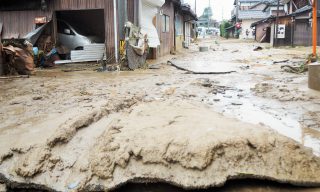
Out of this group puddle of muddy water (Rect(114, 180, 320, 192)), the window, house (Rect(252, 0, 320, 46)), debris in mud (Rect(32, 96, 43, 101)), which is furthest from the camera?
house (Rect(252, 0, 320, 46))

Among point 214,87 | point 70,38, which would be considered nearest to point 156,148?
point 214,87

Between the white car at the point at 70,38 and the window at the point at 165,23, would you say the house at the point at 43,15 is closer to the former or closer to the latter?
the white car at the point at 70,38

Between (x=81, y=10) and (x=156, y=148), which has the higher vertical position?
(x=81, y=10)

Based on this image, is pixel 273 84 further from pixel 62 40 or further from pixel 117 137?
pixel 62 40

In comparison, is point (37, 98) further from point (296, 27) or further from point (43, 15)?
point (296, 27)

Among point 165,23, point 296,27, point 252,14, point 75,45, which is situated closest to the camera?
point 75,45

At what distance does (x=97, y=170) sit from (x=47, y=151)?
25.0 inches

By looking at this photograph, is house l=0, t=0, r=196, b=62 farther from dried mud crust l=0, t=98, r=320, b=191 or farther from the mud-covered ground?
dried mud crust l=0, t=98, r=320, b=191

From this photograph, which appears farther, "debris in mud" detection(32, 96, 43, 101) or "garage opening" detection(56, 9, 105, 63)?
"garage opening" detection(56, 9, 105, 63)

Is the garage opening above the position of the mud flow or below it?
above

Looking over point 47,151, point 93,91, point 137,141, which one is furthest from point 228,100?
point 47,151

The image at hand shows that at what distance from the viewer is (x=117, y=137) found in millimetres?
3297

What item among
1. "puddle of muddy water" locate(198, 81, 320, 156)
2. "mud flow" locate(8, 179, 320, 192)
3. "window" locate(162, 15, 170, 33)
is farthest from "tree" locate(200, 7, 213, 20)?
"mud flow" locate(8, 179, 320, 192)

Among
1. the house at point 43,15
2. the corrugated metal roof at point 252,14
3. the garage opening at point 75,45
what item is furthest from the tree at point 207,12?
the house at point 43,15
